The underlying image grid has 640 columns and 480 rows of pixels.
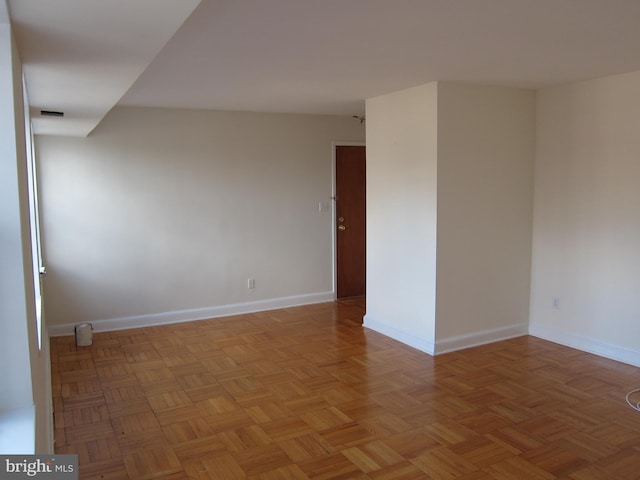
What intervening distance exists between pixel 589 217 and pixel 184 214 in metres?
3.90

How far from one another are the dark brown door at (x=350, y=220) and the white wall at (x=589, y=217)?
234 centimetres

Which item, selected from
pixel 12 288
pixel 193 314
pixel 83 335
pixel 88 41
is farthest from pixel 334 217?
pixel 12 288

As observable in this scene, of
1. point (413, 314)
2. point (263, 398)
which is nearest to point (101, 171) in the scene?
point (263, 398)

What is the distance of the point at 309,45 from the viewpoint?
2.93 meters

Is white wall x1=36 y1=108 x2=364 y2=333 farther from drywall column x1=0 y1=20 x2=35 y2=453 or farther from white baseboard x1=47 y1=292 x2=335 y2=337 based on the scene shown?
drywall column x1=0 y1=20 x2=35 y2=453

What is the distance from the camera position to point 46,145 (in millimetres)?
4980

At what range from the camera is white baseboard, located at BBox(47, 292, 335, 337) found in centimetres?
525

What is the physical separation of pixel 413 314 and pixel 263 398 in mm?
1661

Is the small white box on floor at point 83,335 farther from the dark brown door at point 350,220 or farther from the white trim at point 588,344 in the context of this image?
the white trim at point 588,344

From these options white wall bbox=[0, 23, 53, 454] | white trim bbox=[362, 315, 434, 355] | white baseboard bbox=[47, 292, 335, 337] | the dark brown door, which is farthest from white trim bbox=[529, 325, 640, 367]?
white wall bbox=[0, 23, 53, 454]

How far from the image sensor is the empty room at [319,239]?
2.37 metres

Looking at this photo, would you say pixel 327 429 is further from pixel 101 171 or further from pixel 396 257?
pixel 101 171

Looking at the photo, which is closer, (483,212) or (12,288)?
(12,288)

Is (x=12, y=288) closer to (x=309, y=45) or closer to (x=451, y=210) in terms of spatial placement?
(x=309, y=45)
